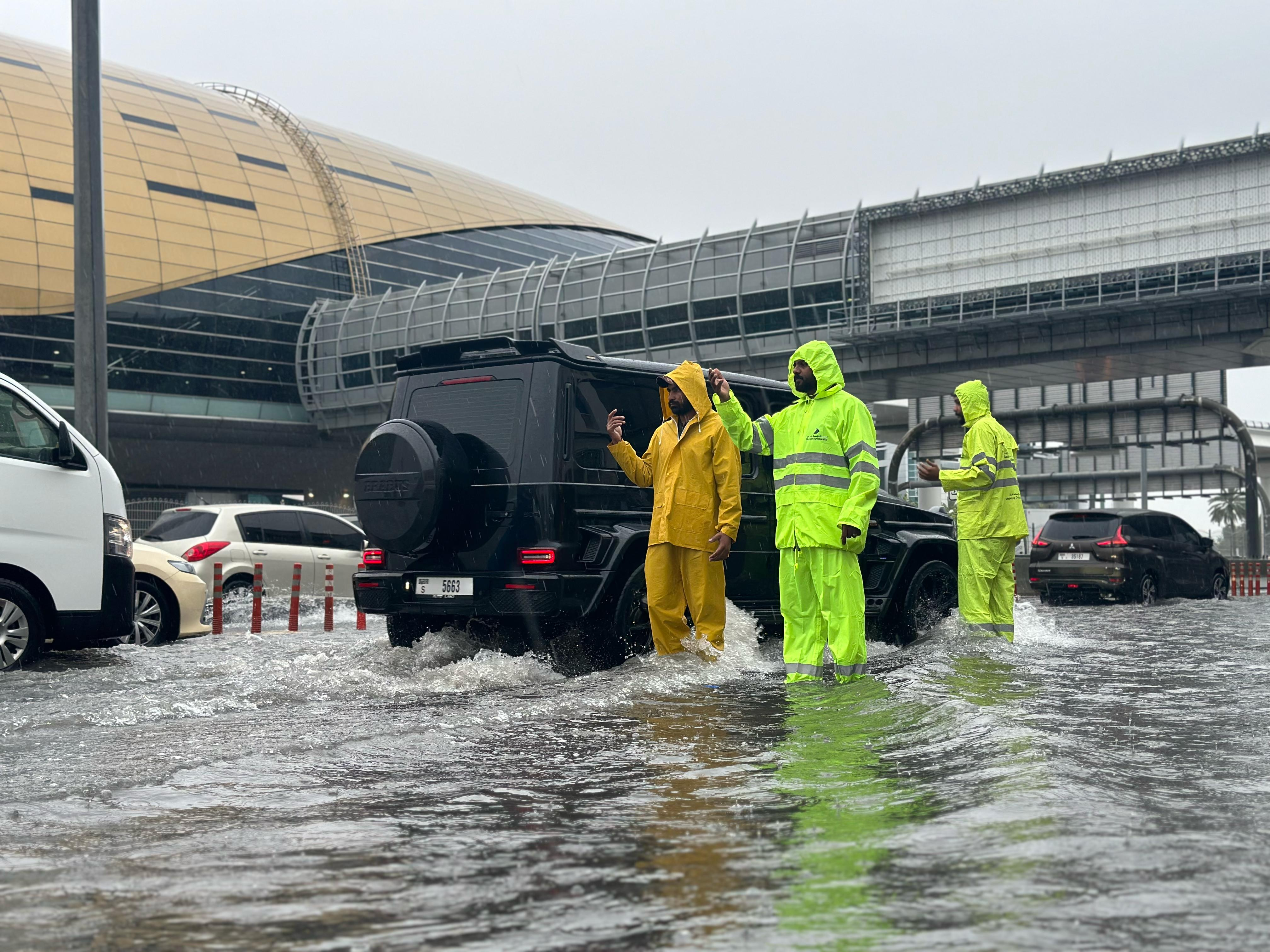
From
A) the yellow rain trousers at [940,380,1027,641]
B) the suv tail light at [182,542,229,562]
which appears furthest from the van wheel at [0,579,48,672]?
the suv tail light at [182,542,229,562]

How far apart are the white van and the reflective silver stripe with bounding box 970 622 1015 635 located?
585 cm

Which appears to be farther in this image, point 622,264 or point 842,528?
point 622,264

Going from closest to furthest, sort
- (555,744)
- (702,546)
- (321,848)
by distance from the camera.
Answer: (321,848), (555,744), (702,546)

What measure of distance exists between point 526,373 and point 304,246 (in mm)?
51519

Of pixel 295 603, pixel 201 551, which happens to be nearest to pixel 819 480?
pixel 295 603

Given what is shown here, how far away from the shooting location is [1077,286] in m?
33.0

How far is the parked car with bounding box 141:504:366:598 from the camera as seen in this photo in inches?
623

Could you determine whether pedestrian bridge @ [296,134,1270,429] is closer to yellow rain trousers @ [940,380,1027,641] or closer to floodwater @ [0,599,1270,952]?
yellow rain trousers @ [940,380,1027,641]

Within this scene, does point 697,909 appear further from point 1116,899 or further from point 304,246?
point 304,246

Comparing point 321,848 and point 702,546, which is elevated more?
point 702,546

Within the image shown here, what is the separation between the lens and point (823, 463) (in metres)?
7.38

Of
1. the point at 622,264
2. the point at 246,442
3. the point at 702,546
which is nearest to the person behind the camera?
the point at 702,546

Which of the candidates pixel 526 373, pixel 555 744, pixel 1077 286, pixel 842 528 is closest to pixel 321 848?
pixel 555 744

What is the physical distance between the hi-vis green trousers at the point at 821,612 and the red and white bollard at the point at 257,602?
24.7ft
